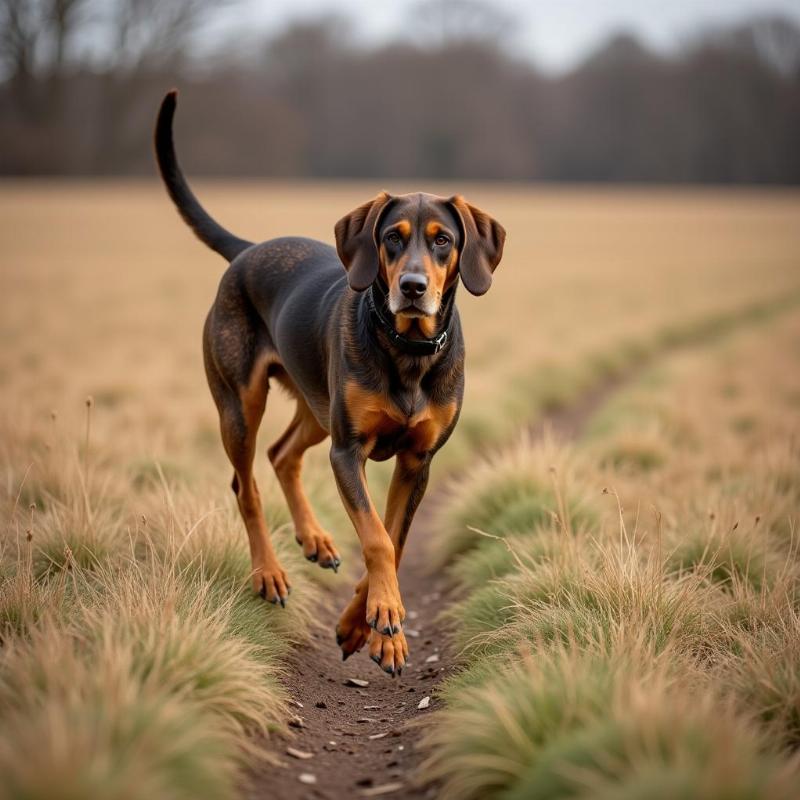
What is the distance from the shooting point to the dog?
12.1ft

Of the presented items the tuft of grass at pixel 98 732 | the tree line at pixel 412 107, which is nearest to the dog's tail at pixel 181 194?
the tuft of grass at pixel 98 732

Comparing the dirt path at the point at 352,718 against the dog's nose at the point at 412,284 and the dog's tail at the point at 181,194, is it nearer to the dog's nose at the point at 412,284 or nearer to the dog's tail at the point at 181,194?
the dog's nose at the point at 412,284

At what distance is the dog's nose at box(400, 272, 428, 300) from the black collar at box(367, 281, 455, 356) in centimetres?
27

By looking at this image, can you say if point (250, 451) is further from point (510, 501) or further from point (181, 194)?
point (510, 501)

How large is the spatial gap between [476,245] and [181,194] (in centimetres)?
195

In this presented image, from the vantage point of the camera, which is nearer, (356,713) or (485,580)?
(356,713)

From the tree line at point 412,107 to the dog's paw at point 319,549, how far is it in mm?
46525

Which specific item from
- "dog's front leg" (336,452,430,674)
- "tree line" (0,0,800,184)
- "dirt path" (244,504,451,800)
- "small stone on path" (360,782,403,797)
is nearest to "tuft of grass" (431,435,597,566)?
"dirt path" (244,504,451,800)

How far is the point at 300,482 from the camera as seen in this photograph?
484 centimetres

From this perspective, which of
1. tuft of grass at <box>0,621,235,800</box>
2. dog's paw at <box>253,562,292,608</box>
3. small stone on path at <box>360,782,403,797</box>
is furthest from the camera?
dog's paw at <box>253,562,292,608</box>

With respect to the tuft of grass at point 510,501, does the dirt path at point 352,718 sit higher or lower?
lower

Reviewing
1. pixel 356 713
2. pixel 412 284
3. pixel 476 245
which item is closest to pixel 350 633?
pixel 356 713

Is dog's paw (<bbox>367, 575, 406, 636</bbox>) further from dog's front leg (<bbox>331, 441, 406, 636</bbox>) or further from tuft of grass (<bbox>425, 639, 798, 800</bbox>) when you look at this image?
tuft of grass (<bbox>425, 639, 798, 800</bbox>)

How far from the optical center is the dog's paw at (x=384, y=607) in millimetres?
3484
